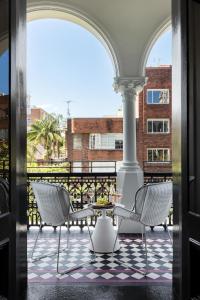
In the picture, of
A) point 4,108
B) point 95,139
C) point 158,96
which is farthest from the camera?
point 95,139

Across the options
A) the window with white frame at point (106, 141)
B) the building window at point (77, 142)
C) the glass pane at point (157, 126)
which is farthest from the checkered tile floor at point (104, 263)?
the building window at point (77, 142)

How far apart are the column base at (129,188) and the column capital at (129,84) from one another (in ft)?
3.78

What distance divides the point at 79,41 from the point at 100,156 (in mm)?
11164

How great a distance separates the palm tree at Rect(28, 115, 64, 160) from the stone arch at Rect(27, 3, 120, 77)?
728 inches

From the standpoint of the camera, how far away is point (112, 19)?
14.6 ft

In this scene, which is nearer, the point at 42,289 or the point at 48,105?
the point at 42,289

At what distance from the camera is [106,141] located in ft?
67.5

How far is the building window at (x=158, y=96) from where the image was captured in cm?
1922

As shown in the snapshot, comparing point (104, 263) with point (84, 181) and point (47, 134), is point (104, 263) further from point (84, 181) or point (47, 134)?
point (47, 134)

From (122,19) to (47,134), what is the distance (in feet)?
62.2

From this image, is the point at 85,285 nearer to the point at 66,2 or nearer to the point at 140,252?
the point at 140,252

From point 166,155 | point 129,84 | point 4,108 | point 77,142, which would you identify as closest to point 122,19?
point 129,84

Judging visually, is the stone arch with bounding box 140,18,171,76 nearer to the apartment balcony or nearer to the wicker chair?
the apartment balcony

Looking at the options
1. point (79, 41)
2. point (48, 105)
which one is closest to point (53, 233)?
point (48, 105)
